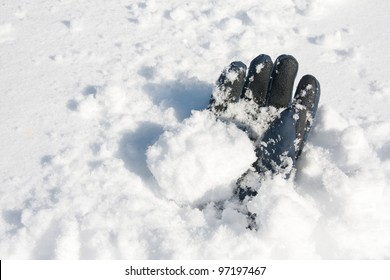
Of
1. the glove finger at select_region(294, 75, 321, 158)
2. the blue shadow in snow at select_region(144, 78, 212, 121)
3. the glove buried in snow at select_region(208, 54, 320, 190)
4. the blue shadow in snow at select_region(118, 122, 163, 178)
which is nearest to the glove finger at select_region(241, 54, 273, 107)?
the glove buried in snow at select_region(208, 54, 320, 190)

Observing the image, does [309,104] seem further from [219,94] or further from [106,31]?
[106,31]

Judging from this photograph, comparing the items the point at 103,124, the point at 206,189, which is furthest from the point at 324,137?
the point at 103,124

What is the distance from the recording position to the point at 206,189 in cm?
220

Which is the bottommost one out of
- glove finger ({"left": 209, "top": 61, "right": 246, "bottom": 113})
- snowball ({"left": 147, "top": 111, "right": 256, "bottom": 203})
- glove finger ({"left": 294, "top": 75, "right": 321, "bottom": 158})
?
snowball ({"left": 147, "top": 111, "right": 256, "bottom": 203})

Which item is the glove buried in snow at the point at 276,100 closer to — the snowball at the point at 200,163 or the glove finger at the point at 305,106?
the glove finger at the point at 305,106

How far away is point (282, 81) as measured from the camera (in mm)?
2396

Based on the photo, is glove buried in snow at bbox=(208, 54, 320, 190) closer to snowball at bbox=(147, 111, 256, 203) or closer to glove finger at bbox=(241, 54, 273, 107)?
glove finger at bbox=(241, 54, 273, 107)

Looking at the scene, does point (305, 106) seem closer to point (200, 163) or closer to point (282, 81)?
point (282, 81)

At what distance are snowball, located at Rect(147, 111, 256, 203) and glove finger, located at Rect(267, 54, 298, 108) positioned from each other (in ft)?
1.11

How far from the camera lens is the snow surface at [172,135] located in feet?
6.66

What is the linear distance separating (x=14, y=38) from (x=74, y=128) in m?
1.15

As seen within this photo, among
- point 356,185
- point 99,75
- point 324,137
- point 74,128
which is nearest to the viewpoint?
point 356,185

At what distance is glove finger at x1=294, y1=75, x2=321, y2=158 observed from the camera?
2201 millimetres

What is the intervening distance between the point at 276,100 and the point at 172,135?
0.65 metres
